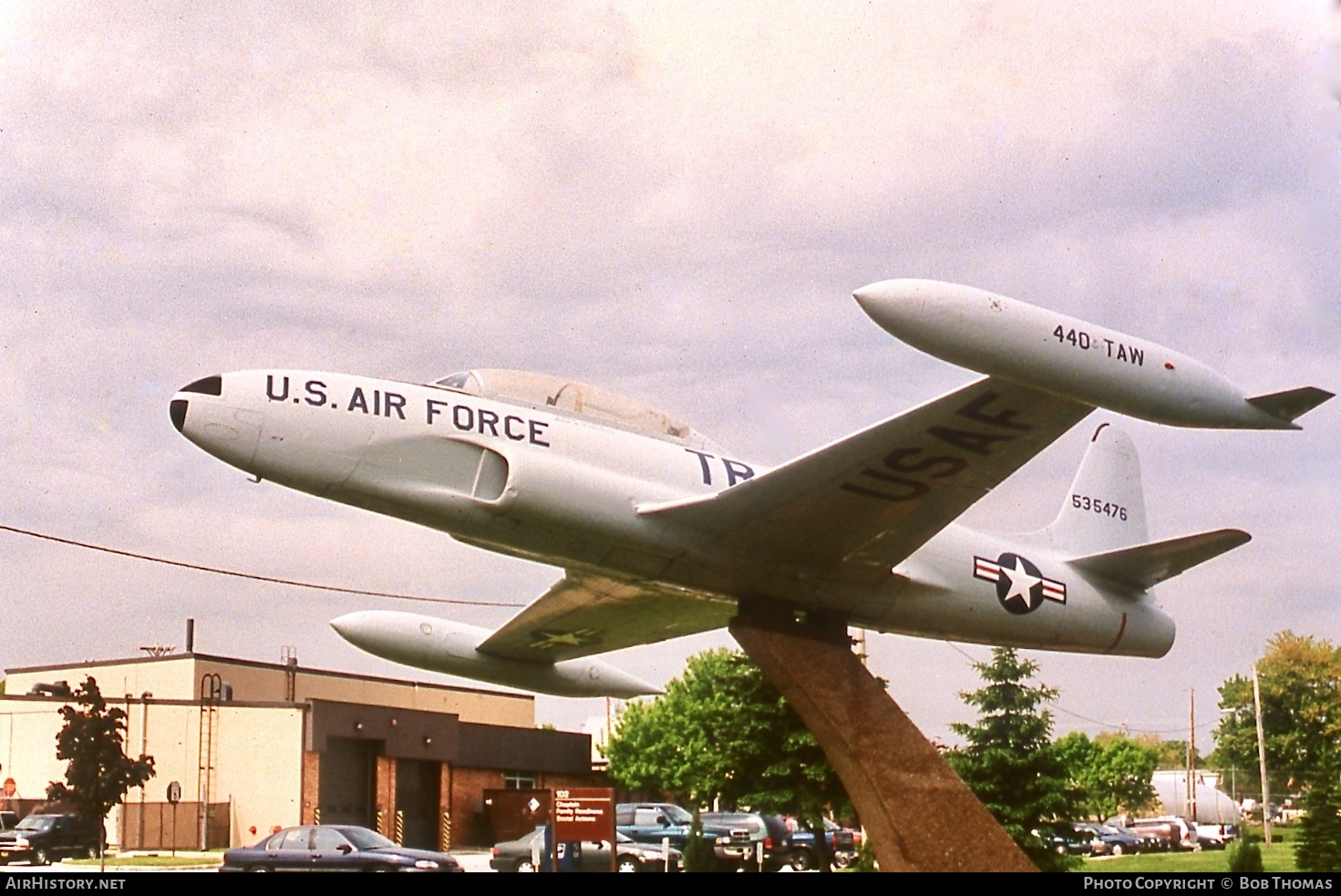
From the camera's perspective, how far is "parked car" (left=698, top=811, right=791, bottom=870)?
2906 cm

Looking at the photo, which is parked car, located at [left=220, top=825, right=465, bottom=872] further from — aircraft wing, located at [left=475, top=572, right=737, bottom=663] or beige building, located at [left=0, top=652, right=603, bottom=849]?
beige building, located at [left=0, top=652, right=603, bottom=849]

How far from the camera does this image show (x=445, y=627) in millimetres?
20312

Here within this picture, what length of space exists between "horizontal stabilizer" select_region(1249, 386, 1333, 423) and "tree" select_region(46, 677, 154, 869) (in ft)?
81.4

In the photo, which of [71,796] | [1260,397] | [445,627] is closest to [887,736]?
[1260,397]

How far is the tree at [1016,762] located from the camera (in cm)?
2464

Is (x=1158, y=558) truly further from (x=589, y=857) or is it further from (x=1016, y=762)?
(x=589, y=857)

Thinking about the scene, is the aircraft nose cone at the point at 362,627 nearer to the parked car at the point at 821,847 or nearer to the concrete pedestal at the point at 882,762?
the concrete pedestal at the point at 882,762

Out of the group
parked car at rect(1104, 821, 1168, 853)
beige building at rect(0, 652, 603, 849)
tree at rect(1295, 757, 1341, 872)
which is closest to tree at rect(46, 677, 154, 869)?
beige building at rect(0, 652, 603, 849)

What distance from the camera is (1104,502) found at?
21.3 metres

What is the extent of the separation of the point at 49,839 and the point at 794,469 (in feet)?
70.2

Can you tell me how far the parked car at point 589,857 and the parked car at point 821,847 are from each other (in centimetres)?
302

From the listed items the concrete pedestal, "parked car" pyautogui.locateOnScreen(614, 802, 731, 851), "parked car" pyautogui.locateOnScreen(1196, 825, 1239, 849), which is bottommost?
"parked car" pyautogui.locateOnScreen(1196, 825, 1239, 849)
